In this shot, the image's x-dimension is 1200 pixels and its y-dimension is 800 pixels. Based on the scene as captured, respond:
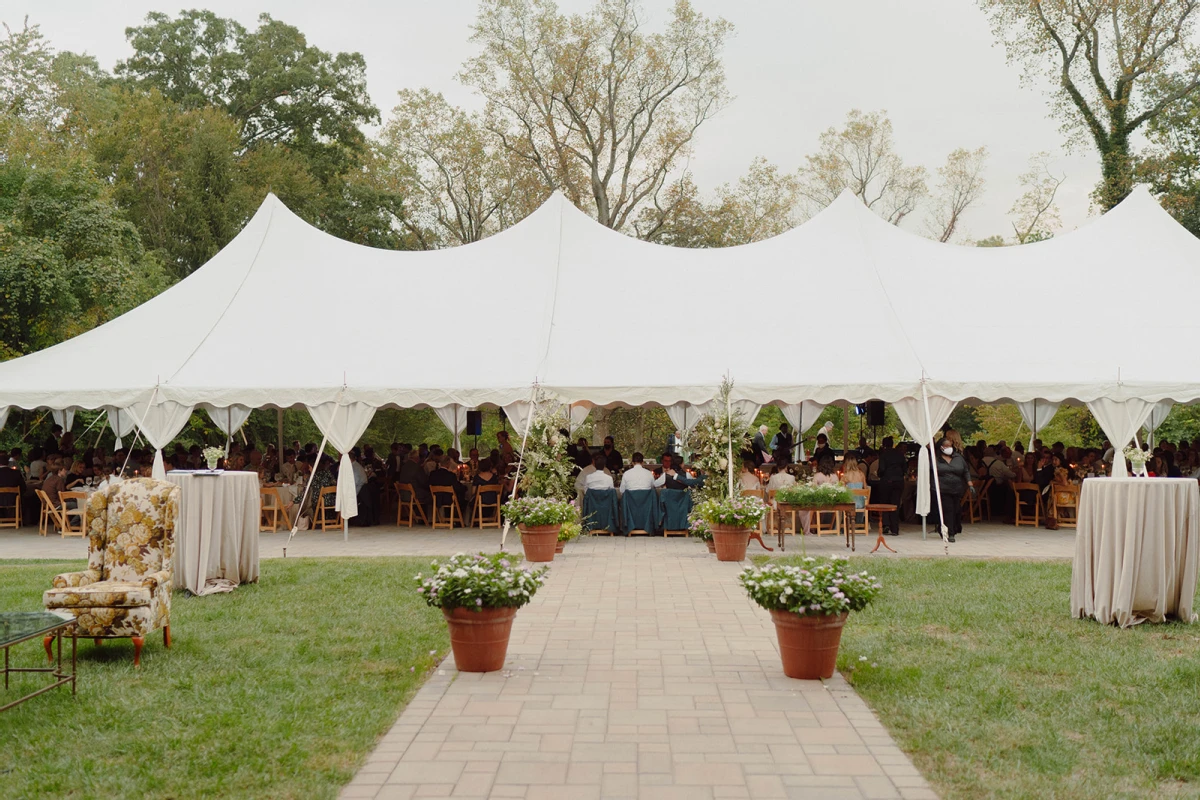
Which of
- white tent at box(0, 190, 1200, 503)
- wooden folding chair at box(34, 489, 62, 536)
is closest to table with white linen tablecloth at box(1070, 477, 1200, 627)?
white tent at box(0, 190, 1200, 503)

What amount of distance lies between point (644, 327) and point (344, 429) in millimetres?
4164

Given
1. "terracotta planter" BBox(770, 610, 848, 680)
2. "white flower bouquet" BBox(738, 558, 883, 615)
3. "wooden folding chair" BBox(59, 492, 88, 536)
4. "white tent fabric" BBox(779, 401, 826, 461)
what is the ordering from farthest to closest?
"white tent fabric" BBox(779, 401, 826, 461)
"wooden folding chair" BBox(59, 492, 88, 536)
"terracotta planter" BBox(770, 610, 848, 680)
"white flower bouquet" BBox(738, 558, 883, 615)

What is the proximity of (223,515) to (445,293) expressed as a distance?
631cm

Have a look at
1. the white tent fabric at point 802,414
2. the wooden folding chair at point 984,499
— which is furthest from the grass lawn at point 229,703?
the white tent fabric at point 802,414

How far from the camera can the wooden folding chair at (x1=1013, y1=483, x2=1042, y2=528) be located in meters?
15.0

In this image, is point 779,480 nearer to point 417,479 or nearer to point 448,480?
point 448,480

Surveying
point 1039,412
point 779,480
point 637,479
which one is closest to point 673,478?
point 637,479

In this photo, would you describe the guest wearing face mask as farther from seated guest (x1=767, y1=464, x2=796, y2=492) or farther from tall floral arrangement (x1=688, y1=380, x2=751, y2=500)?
tall floral arrangement (x1=688, y1=380, x2=751, y2=500)

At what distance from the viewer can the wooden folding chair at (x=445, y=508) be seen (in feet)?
48.7

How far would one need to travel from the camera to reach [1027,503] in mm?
15320

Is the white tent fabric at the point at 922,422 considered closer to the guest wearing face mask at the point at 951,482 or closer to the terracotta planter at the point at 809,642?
the guest wearing face mask at the point at 951,482

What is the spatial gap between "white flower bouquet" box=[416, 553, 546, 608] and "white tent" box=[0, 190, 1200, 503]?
6670 millimetres

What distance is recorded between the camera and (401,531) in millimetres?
14617

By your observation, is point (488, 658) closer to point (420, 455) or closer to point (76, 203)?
point (420, 455)
